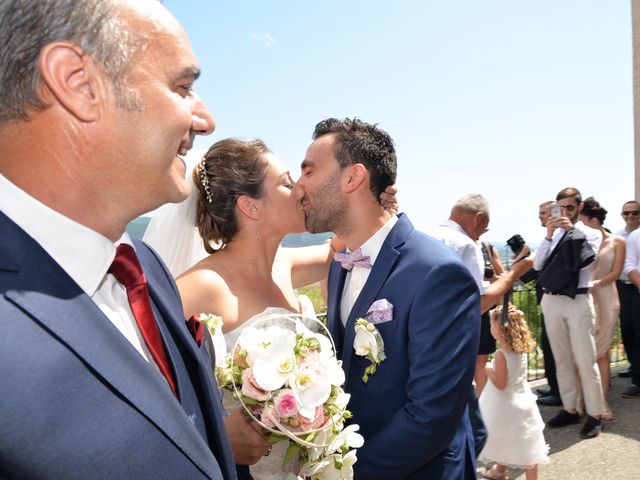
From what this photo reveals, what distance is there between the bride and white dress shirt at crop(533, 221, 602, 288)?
4.31 m

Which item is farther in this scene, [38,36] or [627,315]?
[627,315]

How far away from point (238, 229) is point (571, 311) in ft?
17.0

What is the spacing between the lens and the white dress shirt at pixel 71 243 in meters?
1.11

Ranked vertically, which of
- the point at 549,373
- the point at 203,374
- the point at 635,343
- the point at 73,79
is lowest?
the point at 549,373

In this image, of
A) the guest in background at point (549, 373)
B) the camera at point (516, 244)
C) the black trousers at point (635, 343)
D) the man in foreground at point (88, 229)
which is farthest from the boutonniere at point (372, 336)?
the black trousers at point (635, 343)

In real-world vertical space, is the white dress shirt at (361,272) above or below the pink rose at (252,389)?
above

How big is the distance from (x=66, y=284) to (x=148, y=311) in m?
0.30

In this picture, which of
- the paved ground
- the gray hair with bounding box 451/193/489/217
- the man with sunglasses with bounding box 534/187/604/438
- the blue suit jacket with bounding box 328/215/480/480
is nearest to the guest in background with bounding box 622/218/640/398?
the paved ground

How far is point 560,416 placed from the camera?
22.0 feet

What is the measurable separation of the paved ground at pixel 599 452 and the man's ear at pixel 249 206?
4.39 m

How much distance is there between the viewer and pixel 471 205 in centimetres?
646

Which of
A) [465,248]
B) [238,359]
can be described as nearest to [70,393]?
[238,359]

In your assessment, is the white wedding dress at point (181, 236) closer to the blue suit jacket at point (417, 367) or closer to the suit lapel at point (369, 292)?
the suit lapel at point (369, 292)

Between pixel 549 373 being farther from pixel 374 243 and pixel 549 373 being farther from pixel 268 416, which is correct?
pixel 268 416
